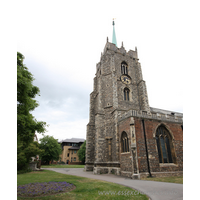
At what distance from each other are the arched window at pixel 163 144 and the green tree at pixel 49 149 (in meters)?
31.9

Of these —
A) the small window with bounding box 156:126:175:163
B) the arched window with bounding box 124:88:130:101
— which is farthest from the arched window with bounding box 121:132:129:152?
the arched window with bounding box 124:88:130:101

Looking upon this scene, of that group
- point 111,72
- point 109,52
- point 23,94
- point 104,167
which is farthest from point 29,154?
point 109,52

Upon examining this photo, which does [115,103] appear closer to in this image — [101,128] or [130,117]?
[101,128]

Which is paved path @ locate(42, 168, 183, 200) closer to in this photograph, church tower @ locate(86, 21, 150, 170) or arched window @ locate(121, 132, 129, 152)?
arched window @ locate(121, 132, 129, 152)

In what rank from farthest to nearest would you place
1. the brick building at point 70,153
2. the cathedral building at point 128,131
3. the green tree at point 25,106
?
the brick building at point 70,153
the cathedral building at point 128,131
the green tree at point 25,106

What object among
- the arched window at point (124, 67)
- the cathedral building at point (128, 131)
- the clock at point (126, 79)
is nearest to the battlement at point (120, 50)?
the cathedral building at point (128, 131)

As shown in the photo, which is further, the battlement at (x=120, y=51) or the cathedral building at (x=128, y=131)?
the battlement at (x=120, y=51)

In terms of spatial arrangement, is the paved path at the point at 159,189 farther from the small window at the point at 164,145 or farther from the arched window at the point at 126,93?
the arched window at the point at 126,93

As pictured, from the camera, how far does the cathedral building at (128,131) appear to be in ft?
44.2

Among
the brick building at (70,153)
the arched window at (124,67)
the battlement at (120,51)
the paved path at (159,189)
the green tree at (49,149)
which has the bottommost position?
the brick building at (70,153)

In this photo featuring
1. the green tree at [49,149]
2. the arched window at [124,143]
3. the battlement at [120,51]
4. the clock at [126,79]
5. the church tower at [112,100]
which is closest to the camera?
the arched window at [124,143]

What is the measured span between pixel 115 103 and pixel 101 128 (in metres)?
4.51

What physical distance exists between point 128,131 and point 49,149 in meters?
30.8

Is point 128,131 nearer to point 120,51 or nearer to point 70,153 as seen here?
point 120,51
